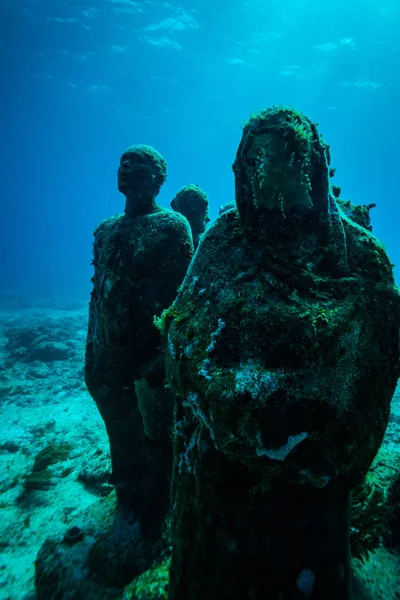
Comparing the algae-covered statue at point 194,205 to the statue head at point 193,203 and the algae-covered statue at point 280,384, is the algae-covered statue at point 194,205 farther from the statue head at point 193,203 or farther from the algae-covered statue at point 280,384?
the algae-covered statue at point 280,384

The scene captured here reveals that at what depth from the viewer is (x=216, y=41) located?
4666 cm

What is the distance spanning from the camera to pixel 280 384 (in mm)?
2041

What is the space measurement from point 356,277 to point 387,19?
55968 mm

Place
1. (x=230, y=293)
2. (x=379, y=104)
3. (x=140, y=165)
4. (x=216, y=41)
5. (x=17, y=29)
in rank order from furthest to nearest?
(x=379, y=104)
(x=216, y=41)
(x=17, y=29)
(x=140, y=165)
(x=230, y=293)

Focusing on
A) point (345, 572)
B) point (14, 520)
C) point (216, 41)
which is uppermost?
point (216, 41)

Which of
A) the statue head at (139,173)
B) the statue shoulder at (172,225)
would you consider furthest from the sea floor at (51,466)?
the statue head at (139,173)

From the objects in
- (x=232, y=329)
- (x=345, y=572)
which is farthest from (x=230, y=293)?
(x=345, y=572)

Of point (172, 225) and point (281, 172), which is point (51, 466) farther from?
point (281, 172)

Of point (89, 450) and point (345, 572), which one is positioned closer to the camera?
point (345, 572)

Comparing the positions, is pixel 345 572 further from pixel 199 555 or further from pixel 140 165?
pixel 140 165

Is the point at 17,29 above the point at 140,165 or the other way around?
above

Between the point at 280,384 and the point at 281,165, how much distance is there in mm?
1706

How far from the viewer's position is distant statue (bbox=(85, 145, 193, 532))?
431 centimetres

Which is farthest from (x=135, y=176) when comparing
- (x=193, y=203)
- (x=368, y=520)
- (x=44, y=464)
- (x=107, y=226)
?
(x=44, y=464)
